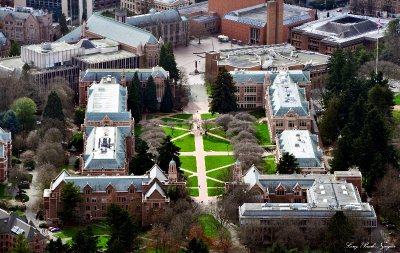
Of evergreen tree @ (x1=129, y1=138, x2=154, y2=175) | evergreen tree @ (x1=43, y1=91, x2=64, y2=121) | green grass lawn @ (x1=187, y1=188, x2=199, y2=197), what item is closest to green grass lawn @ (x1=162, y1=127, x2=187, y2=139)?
evergreen tree @ (x1=43, y1=91, x2=64, y2=121)

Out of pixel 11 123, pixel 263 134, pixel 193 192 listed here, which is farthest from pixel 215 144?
pixel 11 123

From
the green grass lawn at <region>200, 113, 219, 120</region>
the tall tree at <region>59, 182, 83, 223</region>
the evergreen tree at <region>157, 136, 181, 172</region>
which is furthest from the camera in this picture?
the green grass lawn at <region>200, 113, 219, 120</region>

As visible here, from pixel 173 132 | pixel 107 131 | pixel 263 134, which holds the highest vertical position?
pixel 107 131

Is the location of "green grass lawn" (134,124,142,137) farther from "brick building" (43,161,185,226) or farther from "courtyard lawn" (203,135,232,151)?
"brick building" (43,161,185,226)

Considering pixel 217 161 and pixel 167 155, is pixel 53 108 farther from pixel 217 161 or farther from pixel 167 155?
pixel 217 161

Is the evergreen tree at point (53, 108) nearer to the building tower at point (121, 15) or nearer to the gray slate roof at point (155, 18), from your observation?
the building tower at point (121, 15)

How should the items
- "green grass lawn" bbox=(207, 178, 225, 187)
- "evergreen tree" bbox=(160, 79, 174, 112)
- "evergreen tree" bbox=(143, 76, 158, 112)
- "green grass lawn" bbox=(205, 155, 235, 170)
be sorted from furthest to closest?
"evergreen tree" bbox=(160, 79, 174, 112) → "evergreen tree" bbox=(143, 76, 158, 112) → "green grass lawn" bbox=(205, 155, 235, 170) → "green grass lawn" bbox=(207, 178, 225, 187)

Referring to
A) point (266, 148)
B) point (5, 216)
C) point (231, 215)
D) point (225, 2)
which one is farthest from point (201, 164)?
point (225, 2)

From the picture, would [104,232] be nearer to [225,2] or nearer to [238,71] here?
[238,71]
